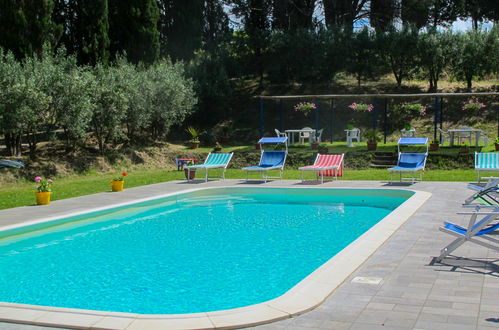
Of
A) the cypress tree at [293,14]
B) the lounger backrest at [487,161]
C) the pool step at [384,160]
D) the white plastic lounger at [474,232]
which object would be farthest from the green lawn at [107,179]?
the cypress tree at [293,14]

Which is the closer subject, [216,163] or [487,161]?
[487,161]

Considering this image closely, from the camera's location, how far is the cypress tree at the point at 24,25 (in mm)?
18453

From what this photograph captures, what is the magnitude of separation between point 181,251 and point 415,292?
4.10 meters

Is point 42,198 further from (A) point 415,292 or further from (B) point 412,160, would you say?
(B) point 412,160

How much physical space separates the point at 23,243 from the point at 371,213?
681 centimetres

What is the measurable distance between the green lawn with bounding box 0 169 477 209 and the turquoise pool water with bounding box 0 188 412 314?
2797mm

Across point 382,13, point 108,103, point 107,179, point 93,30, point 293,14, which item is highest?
point 293,14

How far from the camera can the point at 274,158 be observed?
15914 mm

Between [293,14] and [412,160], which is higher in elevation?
[293,14]

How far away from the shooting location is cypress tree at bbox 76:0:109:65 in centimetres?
2169

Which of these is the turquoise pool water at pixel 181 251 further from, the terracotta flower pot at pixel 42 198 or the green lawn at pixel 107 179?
the green lawn at pixel 107 179

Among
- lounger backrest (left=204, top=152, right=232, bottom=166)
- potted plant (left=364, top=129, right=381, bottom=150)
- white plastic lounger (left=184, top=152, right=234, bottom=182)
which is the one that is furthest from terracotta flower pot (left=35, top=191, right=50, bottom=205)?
potted plant (left=364, top=129, right=381, bottom=150)

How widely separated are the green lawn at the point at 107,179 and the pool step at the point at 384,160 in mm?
892

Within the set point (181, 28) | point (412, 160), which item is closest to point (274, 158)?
point (412, 160)
